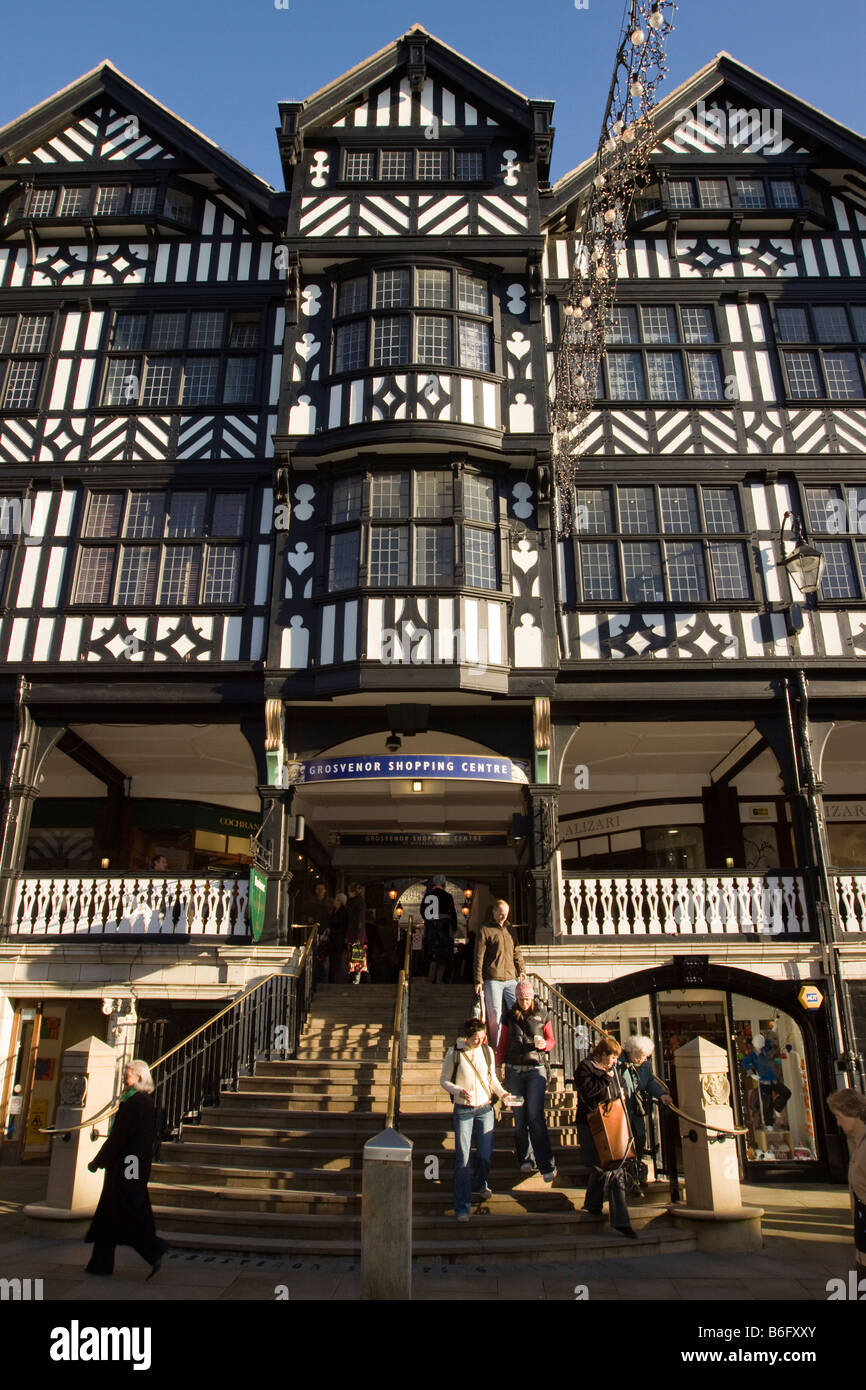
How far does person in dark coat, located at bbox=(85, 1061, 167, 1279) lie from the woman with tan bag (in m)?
3.81

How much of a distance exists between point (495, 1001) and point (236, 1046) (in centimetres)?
380

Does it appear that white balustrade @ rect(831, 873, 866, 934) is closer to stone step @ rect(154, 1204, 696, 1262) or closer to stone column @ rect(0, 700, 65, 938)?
A: stone step @ rect(154, 1204, 696, 1262)

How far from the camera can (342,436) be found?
15430 millimetres

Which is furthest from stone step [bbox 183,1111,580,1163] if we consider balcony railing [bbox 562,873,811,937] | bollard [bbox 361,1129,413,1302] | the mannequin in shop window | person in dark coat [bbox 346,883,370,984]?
person in dark coat [bbox 346,883,370,984]

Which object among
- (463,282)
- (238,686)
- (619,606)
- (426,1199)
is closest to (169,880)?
(238,686)

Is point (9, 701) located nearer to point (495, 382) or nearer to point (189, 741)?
point (189, 741)

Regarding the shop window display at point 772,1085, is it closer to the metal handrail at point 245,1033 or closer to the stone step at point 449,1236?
the stone step at point 449,1236

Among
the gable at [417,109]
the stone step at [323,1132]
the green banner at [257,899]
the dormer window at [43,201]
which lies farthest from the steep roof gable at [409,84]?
the stone step at [323,1132]

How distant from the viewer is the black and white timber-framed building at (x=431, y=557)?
1431cm

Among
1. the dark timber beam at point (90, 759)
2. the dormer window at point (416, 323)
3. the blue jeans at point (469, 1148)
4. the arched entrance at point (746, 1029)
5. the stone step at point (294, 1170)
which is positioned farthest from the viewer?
the dark timber beam at point (90, 759)

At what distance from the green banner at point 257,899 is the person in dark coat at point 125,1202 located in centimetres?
594

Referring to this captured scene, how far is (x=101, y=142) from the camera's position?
18859 mm

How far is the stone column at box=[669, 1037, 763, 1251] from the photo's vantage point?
8422 millimetres

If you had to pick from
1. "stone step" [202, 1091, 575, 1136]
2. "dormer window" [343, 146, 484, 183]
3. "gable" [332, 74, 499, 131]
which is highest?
"gable" [332, 74, 499, 131]
